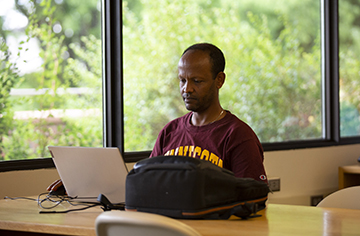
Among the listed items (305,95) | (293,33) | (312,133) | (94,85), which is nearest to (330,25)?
(293,33)

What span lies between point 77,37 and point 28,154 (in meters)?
0.73

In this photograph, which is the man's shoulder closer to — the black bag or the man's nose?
the man's nose

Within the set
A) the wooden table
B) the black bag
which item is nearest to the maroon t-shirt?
the black bag

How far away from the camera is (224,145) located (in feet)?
5.61

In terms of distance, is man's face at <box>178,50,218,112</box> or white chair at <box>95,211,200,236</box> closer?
white chair at <box>95,211,200,236</box>

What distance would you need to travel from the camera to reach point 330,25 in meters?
3.86

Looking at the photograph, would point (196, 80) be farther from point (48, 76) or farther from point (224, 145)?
point (48, 76)

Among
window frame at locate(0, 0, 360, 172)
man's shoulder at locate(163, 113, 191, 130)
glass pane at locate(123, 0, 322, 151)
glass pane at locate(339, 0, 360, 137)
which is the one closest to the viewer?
man's shoulder at locate(163, 113, 191, 130)

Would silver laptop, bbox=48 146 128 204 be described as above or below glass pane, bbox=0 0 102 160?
below

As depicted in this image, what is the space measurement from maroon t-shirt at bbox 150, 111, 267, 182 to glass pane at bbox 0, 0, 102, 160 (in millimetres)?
921

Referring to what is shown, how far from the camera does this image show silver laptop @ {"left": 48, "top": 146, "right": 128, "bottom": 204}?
1632 millimetres

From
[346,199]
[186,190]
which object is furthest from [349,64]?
[186,190]

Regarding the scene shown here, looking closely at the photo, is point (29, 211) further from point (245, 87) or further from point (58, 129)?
point (245, 87)

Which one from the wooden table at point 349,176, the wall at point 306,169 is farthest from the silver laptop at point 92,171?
the wooden table at point 349,176
